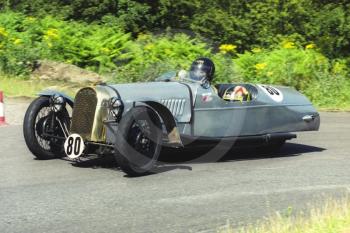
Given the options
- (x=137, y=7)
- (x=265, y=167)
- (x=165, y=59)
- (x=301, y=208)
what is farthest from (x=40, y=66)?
(x=301, y=208)

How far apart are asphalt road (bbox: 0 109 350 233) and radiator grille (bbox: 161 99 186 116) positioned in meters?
0.77

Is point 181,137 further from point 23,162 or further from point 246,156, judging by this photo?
point 23,162

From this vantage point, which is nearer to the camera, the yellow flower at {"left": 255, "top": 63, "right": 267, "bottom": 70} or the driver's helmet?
the driver's helmet

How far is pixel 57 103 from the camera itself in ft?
32.7

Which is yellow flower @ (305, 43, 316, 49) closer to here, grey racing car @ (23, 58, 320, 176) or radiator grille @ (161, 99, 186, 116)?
grey racing car @ (23, 58, 320, 176)

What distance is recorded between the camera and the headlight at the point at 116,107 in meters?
9.06

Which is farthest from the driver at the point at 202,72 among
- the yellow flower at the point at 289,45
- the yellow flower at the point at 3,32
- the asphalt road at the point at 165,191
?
the yellow flower at the point at 289,45

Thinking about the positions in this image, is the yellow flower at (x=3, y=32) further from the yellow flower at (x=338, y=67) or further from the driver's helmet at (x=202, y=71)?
the driver's helmet at (x=202, y=71)

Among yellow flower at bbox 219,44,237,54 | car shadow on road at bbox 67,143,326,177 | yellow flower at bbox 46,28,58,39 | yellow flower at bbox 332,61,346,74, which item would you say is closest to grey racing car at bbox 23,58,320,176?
car shadow on road at bbox 67,143,326,177

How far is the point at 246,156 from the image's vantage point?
35.7 ft

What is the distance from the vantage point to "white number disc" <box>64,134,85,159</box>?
29.7ft

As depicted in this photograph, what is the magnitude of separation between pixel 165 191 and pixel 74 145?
1522 millimetres

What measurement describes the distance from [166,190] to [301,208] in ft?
5.54

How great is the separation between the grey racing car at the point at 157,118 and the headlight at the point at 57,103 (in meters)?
0.01
